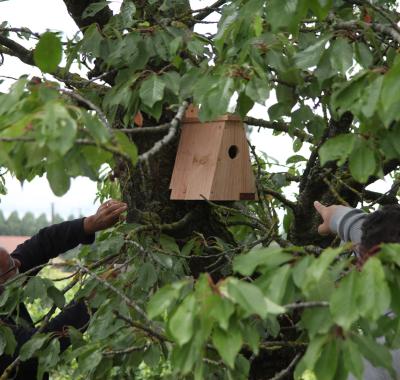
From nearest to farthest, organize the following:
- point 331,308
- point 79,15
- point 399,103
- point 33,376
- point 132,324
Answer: point 331,308 < point 399,103 < point 132,324 < point 79,15 < point 33,376

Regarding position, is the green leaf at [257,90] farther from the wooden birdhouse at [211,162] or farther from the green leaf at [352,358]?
the wooden birdhouse at [211,162]

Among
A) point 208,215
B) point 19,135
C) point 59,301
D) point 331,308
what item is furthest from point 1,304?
point 331,308

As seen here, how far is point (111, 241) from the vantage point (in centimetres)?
230

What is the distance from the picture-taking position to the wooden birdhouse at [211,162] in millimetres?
2531

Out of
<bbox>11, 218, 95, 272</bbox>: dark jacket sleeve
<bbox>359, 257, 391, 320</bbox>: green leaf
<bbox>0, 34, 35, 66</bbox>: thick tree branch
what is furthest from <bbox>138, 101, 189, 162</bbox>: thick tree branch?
<bbox>11, 218, 95, 272</bbox>: dark jacket sleeve

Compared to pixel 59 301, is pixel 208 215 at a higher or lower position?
higher

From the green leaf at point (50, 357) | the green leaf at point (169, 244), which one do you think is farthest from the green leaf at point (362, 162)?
the green leaf at point (50, 357)

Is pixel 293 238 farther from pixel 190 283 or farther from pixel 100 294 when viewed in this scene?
pixel 190 283

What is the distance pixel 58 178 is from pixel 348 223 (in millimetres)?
1008

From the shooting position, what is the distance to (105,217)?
8.96 ft

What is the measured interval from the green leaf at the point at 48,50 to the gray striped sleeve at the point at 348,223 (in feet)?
2.96

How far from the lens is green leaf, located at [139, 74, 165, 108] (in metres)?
1.88

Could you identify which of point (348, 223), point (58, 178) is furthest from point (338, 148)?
point (348, 223)

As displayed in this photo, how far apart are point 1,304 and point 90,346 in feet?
1.20
